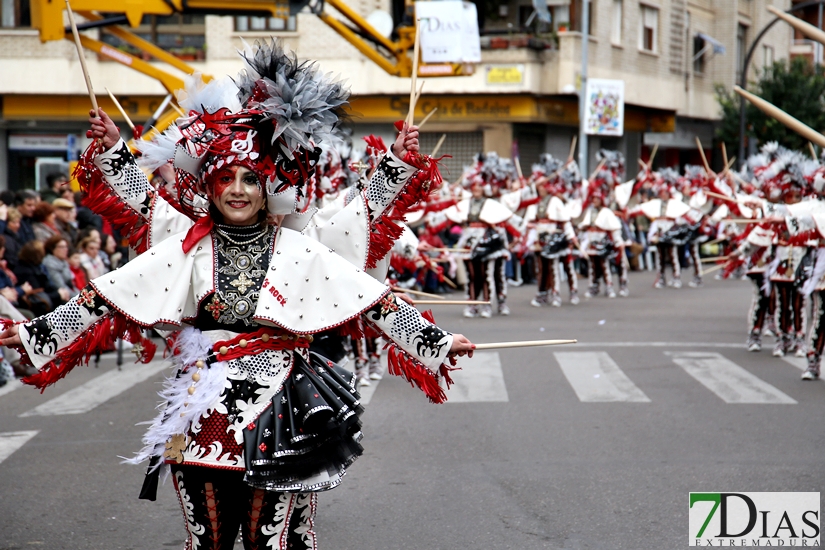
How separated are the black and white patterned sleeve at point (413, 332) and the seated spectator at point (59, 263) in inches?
344

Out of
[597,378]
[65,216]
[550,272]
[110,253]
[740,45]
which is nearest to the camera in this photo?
[597,378]

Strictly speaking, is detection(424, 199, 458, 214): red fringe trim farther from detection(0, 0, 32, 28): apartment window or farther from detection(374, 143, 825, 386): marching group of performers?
detection(0, 0, 32, 28): apartment window

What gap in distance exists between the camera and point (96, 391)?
1062cm

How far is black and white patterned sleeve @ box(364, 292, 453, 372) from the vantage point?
13.6ft

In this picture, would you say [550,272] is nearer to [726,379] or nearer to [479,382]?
[726,379]

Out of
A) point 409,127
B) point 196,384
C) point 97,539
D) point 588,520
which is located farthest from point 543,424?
point 196,384

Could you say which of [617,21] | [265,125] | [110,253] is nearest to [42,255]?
[110,253]

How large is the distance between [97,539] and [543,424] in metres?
3.93

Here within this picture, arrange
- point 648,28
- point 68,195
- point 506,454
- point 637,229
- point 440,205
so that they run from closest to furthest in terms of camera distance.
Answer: point 506,454
point 68,195
point 440,205
point 637,229
point 648,28

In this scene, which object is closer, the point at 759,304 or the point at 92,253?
the point at 92,253

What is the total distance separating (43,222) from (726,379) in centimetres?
772

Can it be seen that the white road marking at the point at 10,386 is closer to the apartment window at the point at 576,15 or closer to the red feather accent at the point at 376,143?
the red feather accent at the point at 376,143

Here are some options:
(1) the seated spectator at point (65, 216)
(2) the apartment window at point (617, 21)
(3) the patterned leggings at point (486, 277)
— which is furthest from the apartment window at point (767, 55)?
(1) the seated spectator at point (65, 216)

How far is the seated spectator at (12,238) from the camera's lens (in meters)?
11.9
